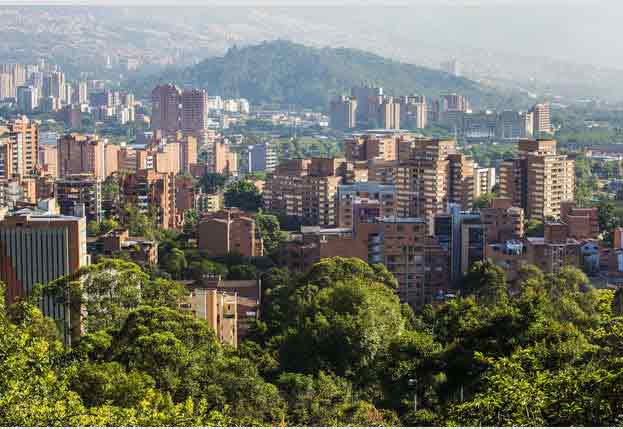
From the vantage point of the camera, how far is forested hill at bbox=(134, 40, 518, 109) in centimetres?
4144

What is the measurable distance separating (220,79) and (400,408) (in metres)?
40.9

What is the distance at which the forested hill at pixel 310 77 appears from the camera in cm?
4144

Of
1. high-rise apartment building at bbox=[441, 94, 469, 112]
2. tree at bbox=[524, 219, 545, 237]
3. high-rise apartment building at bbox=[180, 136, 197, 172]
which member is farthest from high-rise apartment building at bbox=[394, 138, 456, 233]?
high-rise apartment building at bbox=[441, 94, 469, 112]

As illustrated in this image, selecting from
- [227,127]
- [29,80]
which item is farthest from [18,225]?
[29,80]

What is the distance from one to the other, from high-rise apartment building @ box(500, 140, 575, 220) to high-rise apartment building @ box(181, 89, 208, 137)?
16.9m

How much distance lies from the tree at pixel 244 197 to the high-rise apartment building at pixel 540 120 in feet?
48.5

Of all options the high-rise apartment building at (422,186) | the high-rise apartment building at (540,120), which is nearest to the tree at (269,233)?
the high-rise apartment building at (422,186)

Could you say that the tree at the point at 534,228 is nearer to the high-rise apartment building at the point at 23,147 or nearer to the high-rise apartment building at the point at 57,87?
the high-rise apartment building at the point at 23,147

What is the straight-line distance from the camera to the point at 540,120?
100ft

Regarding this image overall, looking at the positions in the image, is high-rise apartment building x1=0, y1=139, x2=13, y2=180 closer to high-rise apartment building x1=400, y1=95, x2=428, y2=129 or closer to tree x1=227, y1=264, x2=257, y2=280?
tree x1=227, y1=264, x2=257, y2=280

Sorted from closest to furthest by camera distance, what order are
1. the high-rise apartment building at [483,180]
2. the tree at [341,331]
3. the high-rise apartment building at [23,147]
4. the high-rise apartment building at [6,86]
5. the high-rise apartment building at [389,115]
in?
the tree at [341,331] → the high-rise apartment building at [483,180] → the high-rise apartment building at [23,147] → the high-rise apartment building at [389,115] → the high-rise apartment building at [6,86]

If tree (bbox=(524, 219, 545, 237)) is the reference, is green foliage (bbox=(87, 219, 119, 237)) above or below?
below

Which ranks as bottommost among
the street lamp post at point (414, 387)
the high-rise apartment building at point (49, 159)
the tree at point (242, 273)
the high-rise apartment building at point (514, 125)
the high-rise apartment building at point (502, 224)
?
the tree at point (242, 273)

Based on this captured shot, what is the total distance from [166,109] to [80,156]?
1161 centimetres
